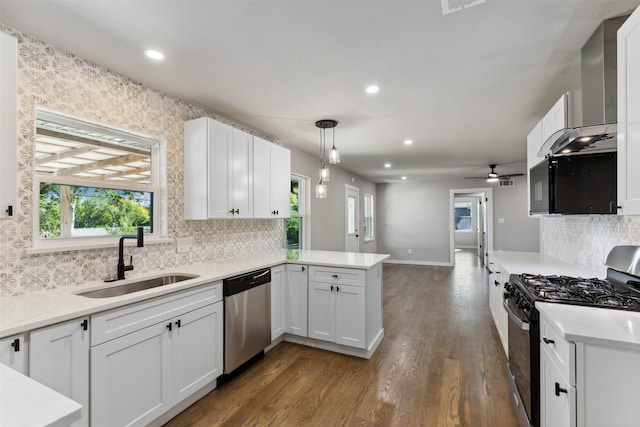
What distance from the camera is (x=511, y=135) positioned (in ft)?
13.1

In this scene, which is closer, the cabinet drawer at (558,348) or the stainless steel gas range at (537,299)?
the cabinet drawer at (558,348)

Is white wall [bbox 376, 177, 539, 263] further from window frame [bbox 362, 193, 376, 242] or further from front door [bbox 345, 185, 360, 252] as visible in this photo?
front door [bbox 345, 185, 360, 252]

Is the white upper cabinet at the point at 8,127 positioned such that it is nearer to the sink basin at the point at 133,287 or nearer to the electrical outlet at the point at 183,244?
the sink basin at the point at 133,287

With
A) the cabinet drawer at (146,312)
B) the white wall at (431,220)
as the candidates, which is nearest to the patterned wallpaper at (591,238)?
the cabinet drawer at (146,312)

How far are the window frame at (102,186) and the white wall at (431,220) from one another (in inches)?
274

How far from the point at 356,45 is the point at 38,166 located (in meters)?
2.15

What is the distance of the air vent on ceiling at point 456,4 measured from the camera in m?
1.50

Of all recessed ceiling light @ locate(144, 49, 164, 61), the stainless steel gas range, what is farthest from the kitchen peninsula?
recessed ceiling light @ locate(144, 49, 164, 61)

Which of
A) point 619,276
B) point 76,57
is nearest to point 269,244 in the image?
point 76,57

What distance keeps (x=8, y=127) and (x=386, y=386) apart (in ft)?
9.13

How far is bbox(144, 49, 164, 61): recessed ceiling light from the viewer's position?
1.98 meters

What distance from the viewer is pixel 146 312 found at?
5.90ft

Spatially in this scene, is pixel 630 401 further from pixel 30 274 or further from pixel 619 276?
pixel 30 274

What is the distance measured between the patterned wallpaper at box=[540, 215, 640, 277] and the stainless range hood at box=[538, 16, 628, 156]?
0.66 metres
